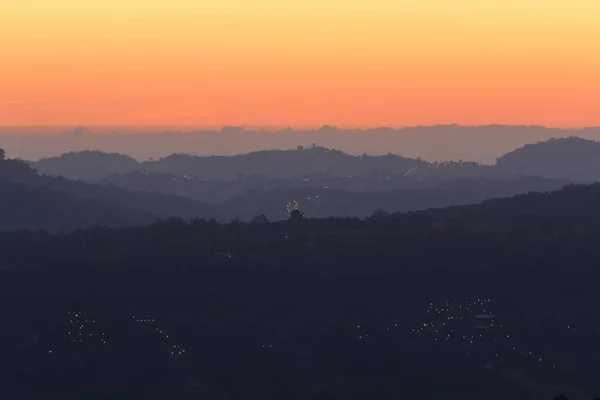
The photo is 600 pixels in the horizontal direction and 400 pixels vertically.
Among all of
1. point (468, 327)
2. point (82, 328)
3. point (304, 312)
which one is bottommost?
point (82, 328)

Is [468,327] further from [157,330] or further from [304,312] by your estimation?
[157,330]

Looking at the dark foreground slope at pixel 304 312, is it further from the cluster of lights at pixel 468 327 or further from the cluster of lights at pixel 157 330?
the cluster of lights at pixel 468 327

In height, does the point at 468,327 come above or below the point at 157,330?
above

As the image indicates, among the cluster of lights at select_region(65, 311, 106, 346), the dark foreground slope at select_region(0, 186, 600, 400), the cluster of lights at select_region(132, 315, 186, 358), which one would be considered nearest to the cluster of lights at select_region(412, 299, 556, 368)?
the dark foreground slope at select_region(0, 186, 600, 400)

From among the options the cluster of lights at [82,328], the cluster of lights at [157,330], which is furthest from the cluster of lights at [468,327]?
the cluster of lights at [82,328]

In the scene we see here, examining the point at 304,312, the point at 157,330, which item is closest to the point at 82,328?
the point at 157,330

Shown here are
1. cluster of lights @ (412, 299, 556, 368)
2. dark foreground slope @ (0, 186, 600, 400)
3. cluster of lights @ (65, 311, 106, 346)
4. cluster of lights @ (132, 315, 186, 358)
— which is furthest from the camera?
cluster of lights @ (65, 311, 106, 346)

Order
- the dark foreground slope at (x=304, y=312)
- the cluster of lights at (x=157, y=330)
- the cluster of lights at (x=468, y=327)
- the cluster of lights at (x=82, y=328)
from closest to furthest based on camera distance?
1. the dark foreground slope at (x=304, y=312)
2. the cluster of lights at (x=468, y=327)
3. the cluster of lights at (x=157, y=330)
4. the cluster of lights at (x=82, y=328)

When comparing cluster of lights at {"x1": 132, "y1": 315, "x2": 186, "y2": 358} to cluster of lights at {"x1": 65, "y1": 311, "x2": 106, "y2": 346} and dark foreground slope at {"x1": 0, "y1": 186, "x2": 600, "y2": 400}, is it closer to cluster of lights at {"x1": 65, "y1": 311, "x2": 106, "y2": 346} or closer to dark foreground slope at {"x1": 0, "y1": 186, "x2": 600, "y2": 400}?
dark foreground slope at {"x1": 0, "y1": 186, "x2": 600, "y2": 400}

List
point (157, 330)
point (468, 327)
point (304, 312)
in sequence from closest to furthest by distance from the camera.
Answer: point (468, 327)
point (157, 330)
point (304, 312)

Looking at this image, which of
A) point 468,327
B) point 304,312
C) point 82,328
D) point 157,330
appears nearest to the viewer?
point 82,328

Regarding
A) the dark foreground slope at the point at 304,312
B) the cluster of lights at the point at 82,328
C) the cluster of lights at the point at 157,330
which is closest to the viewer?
the dark foreground slope at the point at 304,312
